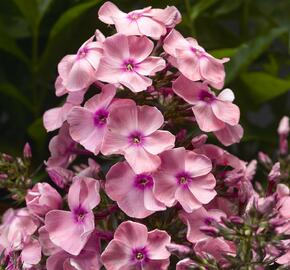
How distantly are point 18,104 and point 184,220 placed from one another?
0.51m

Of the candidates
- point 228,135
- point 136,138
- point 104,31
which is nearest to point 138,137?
point 136,138

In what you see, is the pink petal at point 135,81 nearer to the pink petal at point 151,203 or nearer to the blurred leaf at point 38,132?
the pink petal at point 151,203

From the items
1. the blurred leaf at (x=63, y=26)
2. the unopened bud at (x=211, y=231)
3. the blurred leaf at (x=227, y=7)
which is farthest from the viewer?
the blurred leaf at (x=227, y=7)

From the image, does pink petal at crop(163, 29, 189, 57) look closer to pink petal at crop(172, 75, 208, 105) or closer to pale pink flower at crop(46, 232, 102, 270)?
pink petal at crop(172, 75, 208, 105)

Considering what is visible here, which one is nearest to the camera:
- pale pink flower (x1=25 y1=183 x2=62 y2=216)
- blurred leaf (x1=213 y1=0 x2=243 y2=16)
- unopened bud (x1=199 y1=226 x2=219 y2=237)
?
unopened bud (x1=199 y1=226 x2=219 y2=237)

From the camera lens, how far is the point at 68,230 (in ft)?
2.15

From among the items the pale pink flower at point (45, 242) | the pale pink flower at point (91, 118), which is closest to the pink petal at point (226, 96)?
the pale pink flower at point (91, 118)

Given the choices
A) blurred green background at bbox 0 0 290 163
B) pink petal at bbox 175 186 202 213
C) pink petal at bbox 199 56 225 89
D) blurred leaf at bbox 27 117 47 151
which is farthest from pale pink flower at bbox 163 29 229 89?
blurred leaf at bbox 27 117 47 151

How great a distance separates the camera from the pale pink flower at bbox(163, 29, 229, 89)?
2.17ft

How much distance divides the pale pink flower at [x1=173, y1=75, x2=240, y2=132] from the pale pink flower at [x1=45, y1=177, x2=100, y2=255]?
0.11m

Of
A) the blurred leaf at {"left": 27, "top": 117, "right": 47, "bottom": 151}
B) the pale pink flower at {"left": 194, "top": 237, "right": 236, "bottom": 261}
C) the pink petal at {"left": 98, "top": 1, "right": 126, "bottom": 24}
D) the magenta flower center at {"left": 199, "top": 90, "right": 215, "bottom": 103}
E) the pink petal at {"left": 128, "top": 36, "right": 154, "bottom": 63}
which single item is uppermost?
the pink petal at {"left": 98, "top": 1, "right": 126, "bottom": 24}

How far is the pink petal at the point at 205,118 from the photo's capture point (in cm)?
66

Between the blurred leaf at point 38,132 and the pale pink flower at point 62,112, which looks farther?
the blurred leaf at point 38,132

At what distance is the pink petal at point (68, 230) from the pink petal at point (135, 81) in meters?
0.12
